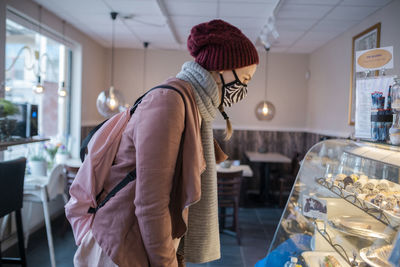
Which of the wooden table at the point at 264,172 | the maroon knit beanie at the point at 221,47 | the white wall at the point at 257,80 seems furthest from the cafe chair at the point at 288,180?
the maroon knit beanie at the point at 221,47

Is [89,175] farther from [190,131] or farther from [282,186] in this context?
[282,186]

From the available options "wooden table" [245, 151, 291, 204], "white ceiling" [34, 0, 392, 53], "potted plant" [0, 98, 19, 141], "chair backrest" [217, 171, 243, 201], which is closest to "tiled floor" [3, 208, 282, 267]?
"chair backrest" [217, 171, 243, 201]

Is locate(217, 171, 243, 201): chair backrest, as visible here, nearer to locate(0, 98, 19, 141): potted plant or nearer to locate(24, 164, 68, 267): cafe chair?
locate(24, 164, 68, 267): cafe chair

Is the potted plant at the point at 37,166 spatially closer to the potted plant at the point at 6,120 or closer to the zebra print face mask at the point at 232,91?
the potted plant at the point at 6,120

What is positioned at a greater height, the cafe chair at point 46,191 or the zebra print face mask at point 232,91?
the zebra print face mask at point 232,91

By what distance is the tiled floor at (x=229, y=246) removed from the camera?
10.2 feet

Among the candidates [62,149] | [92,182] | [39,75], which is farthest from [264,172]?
[92,182]

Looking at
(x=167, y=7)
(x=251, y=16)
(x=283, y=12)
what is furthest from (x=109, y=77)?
(x=283, y=12)

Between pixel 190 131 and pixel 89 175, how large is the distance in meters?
0.40

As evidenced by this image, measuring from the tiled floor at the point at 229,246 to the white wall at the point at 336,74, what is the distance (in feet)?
6.25

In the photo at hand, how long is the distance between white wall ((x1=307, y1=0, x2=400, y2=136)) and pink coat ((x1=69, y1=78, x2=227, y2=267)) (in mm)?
3240

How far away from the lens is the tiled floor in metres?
3.12

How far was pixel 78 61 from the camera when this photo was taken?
510 cm

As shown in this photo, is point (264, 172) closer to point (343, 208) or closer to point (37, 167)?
point (37, 167)
